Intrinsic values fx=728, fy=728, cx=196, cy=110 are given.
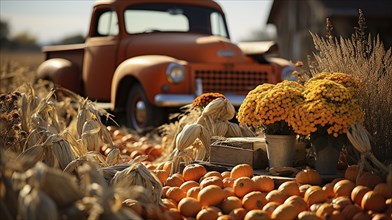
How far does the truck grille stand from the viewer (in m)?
8.87

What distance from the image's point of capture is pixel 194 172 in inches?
185

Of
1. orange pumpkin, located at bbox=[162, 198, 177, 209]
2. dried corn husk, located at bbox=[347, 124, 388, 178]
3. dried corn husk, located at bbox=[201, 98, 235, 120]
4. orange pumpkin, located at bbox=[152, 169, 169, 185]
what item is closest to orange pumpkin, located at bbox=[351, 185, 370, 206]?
dried corn husk, located at bbox=[347, 124, 388, 178]

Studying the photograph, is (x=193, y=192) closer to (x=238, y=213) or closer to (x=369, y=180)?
(x=238, y=213)

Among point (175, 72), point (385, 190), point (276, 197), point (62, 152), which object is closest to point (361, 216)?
point (385, 190)

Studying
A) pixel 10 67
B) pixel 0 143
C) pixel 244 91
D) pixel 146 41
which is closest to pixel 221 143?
pixel 0 143

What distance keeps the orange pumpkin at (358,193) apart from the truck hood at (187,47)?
5292 millimetres

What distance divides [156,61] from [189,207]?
184 inches

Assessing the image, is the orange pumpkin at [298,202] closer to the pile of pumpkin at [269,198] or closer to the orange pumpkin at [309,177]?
the pile of pumpkin at [269,198]

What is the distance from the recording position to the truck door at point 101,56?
32.7 feet

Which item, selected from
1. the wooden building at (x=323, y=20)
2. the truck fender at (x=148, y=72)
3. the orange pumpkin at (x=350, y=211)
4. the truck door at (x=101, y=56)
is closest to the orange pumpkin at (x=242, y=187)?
the orange pumpkin at (x=350, y=211)

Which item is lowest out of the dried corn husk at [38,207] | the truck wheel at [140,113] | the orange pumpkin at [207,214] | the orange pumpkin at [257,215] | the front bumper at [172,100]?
the truck wheel at [140,113]

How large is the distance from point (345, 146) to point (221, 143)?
2.77ft

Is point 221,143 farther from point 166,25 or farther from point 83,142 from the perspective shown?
point 166,25

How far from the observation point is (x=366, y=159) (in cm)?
443
